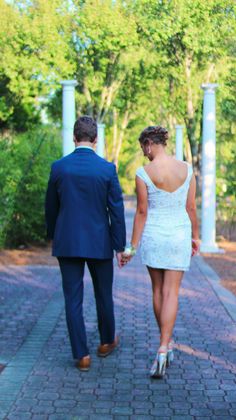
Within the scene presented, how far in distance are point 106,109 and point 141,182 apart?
21733mm

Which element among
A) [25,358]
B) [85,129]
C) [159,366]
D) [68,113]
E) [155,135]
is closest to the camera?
[159,366]

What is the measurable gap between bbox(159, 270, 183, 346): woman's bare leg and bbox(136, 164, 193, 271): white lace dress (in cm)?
10

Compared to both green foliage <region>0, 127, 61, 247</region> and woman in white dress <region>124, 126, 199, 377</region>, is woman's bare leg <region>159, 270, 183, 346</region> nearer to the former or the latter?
woman in white dress <region>124, 126, 199, 377</region>

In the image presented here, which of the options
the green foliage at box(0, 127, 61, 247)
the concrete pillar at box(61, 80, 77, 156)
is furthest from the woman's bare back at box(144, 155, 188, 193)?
the green foliage at box(0, 127, 61, 247)

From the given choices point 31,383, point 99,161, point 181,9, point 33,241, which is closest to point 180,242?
point 99,161

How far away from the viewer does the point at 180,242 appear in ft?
16.7

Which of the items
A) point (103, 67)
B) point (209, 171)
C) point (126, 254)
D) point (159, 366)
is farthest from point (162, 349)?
point (103, 67)

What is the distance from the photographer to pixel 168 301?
520cm

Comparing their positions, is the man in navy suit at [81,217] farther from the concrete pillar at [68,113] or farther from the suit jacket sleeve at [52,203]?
the concrete pillar at [68,113]

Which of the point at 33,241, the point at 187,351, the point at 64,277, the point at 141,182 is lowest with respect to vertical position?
the point at 33,241

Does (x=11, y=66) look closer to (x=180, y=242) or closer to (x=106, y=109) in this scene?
(x=106, y=109)

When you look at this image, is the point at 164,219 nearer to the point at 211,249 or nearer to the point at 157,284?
the point at 157,284

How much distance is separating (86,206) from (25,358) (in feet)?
4.62

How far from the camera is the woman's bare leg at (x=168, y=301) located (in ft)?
17.0
